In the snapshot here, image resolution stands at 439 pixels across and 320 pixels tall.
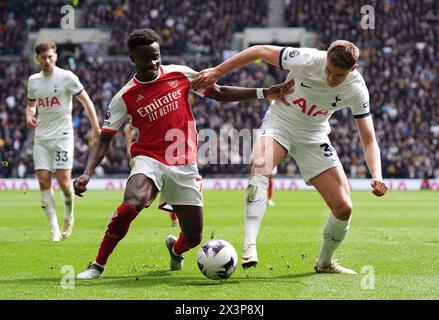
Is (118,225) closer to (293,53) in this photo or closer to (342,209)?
(342,209)

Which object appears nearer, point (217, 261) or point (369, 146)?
point (217, 261)

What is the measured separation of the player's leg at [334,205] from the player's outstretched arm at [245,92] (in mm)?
923

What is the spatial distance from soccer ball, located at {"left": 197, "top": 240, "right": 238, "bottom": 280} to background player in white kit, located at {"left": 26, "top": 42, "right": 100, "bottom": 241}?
16.6 feet

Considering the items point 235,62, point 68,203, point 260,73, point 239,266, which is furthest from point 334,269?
point 260,73

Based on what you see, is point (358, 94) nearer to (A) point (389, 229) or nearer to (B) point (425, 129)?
(A) point (389, 229)

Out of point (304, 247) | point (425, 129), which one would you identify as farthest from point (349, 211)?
point (425, 129)

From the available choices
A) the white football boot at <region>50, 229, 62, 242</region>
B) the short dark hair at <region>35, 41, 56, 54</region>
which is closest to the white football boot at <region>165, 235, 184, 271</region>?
the white football boot at <region>50, 229, 62, 242</region>

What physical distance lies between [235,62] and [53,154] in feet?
Answer: 17.1

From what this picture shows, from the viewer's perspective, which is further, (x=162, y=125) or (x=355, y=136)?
(x=355, y=136)

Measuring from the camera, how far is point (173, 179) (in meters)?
7.52

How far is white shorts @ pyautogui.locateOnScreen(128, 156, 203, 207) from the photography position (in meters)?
7.41

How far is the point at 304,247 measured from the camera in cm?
1103

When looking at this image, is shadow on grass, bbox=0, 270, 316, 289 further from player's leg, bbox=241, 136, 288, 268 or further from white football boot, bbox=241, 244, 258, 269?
player's leg, bbox=241, 136, 288, 268
